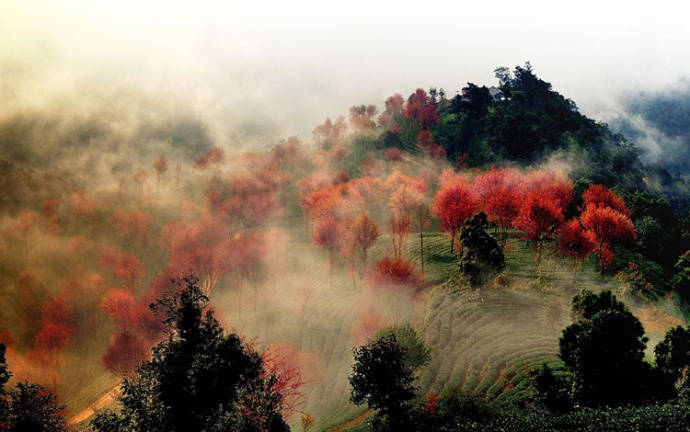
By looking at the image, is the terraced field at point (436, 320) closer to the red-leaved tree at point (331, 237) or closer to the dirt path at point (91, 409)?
the dirt path at point (91, 409)

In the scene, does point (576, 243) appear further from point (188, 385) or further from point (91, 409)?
point (91, 409)

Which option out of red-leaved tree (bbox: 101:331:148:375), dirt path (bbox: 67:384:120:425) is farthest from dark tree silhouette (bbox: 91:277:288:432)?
red-leaved tree (bbox: 101:331:148:375)

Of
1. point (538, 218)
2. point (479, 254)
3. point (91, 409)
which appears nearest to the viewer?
point (479, 254)

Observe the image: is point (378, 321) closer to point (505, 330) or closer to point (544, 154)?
point (505, 330)

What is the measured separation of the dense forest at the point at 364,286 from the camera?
32938 millimetres

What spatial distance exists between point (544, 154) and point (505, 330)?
9203cm

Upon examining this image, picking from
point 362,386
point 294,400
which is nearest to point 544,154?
point 294,400

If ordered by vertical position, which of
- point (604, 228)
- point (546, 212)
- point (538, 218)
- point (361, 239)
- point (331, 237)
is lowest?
point (604, 228)

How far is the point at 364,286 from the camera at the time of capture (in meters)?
82.2

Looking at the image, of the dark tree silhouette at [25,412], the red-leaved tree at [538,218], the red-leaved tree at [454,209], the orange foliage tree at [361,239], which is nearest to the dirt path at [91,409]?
the dark tree silhouette at [25,412]

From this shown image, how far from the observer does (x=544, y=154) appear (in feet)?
435

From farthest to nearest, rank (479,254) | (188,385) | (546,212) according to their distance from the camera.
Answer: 1. (546,212)
2. (479,254)
3. (188,385)

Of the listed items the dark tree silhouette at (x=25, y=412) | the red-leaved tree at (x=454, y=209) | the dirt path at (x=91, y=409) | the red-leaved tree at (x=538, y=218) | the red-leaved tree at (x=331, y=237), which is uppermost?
the red-leaved tree at (x=331, y=237)

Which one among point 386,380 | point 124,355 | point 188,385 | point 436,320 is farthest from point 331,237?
point 188,385
